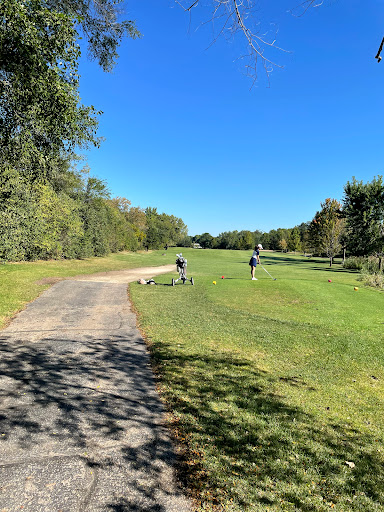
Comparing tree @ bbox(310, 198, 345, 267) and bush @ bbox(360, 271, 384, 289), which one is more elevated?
tree @ bbox(310, 198, 345, 267)

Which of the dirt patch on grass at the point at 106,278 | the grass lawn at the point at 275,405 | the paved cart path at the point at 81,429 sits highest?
the dirt patch on grass at the point at 106,278

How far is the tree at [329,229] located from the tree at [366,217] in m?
4.03

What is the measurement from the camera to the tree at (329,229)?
46.1m

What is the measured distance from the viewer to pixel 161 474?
114 inches

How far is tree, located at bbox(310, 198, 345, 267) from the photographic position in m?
46.1

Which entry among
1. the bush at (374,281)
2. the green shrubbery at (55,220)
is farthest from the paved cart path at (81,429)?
the bush at (374,281)

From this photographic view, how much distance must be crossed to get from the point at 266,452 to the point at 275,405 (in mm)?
1161

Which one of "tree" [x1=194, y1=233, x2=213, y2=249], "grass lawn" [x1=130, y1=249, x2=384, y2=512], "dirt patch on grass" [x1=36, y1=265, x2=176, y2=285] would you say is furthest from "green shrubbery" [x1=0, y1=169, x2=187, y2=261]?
"tree" [x1=194, y1=233, x2=213, y2=249]

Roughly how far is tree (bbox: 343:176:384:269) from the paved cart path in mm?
41576

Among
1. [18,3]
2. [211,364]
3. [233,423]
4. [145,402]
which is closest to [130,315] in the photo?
[211,364]

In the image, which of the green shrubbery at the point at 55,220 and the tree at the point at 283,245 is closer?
the green shrubbery at the point at 55,220

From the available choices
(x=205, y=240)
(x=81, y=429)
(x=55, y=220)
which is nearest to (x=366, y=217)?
(x=55, y=220)

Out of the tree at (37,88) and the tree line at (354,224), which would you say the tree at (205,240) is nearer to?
the tree line at (354,224)

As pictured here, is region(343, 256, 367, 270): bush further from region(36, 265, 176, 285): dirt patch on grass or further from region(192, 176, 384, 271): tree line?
region(36, 265, 176, 285): dirt patch on grass
